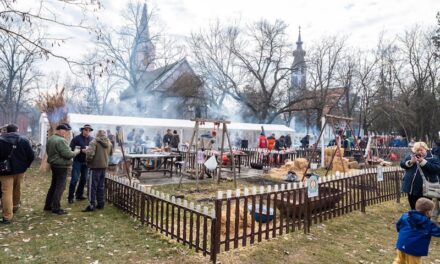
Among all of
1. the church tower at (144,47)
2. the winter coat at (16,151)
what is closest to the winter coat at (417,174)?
the winter coat at (16,151)

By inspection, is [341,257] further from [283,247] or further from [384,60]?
[384,60]

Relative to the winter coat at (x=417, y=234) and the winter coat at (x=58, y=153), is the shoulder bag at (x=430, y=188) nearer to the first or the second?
the winter coat at (x=417, y=234)

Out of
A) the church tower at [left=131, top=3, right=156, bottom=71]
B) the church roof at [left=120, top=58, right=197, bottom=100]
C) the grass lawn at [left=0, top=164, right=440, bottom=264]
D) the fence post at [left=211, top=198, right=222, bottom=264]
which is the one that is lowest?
the grass lawn at [left=0, top=164, right=440, bottom=264]

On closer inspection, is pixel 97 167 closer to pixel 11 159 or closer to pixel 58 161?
pixel 58 161

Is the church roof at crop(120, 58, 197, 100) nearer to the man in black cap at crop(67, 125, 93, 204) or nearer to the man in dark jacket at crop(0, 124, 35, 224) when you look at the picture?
the man in black cap at crop(67, 125, 93, 204)

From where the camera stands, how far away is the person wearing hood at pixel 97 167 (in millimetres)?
6168

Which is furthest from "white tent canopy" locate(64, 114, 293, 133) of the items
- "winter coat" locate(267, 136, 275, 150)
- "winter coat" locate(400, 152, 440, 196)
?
"winter coat" locate(400, 152, 440, 196)

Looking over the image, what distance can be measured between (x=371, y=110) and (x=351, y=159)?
55.5ft

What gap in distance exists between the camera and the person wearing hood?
617 cm

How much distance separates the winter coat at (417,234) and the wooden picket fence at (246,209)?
1.81 metres

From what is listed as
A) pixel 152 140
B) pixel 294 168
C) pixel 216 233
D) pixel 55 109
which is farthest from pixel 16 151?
pixel 152 140

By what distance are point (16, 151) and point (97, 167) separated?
1.43 meters

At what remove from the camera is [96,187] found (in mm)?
6305

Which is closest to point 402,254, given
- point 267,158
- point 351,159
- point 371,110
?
point 267,158
